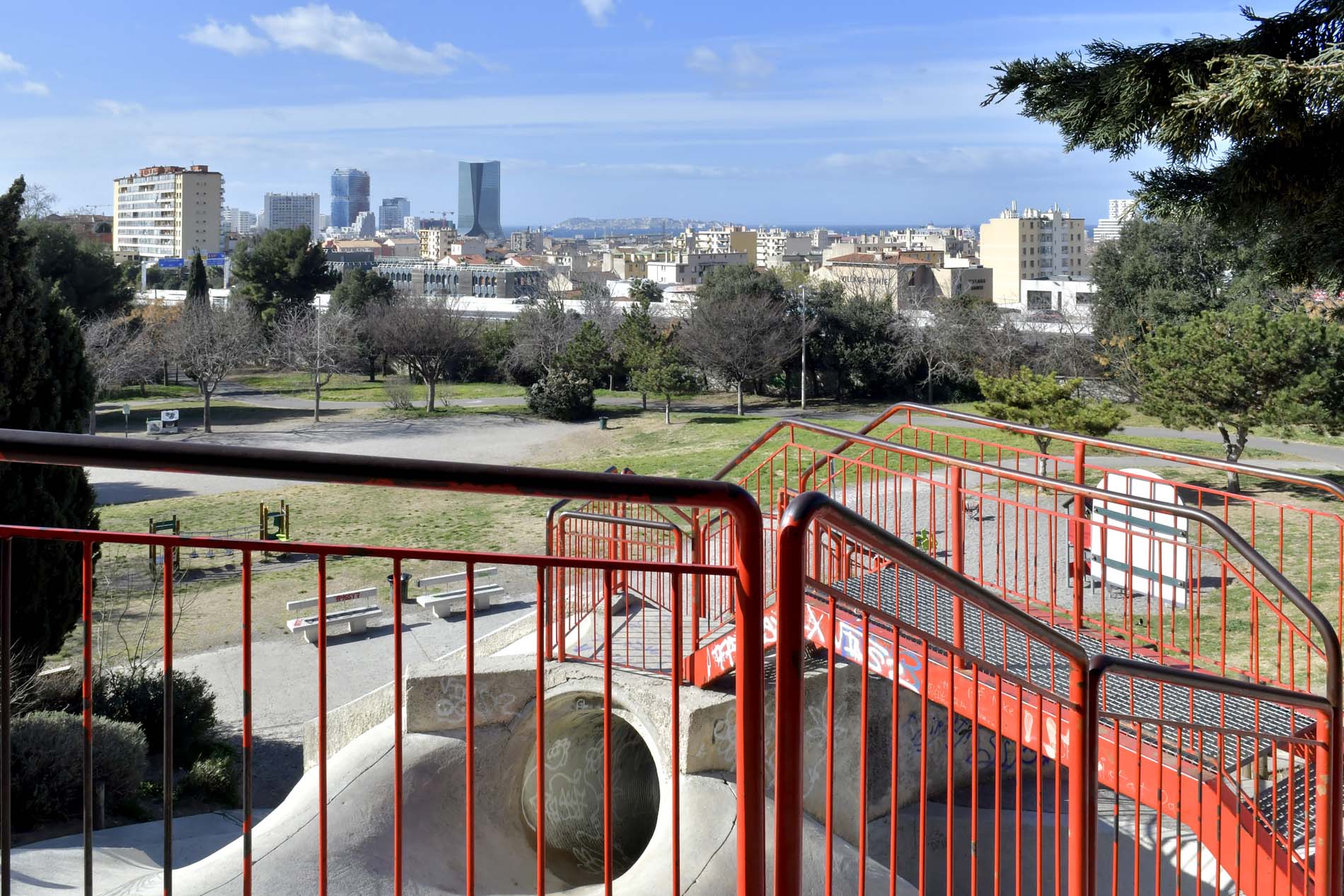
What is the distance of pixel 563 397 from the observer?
3841 cm

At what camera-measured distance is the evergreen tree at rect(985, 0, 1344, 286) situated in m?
5.32

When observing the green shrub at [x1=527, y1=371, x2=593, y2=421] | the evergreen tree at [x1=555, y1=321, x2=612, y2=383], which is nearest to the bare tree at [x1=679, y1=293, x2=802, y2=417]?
the evergreen tree at [x1=555, y1=321, x2=612, y2=383]

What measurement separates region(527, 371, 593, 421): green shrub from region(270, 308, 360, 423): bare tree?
23.5ft

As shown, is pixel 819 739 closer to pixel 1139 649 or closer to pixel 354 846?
pixel 1139 649

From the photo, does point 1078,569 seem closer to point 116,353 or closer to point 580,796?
point 580,796

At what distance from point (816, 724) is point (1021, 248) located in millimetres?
104810

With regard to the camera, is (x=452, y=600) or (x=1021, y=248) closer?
(x=452, y=600)

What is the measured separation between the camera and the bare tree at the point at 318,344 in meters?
41.9

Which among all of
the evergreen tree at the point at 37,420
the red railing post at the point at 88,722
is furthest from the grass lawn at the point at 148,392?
the red railing post at the point at 88,722

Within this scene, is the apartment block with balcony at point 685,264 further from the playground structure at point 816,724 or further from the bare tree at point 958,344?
the playground structure at point 816,724

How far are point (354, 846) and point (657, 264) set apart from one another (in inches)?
4333

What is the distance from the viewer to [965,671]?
5.42 metres

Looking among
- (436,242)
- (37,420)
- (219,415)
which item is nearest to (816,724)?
(37,420)

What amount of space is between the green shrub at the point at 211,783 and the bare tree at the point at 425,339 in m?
32.3
